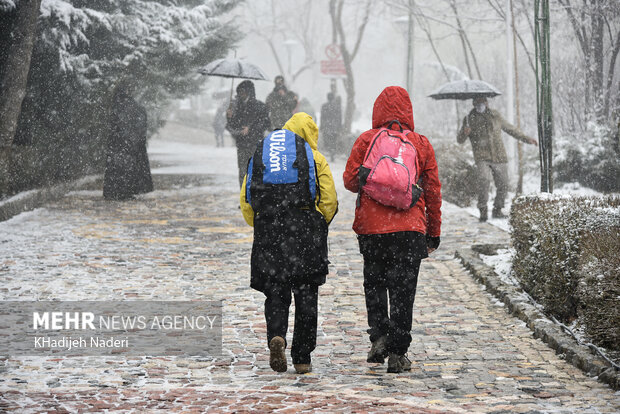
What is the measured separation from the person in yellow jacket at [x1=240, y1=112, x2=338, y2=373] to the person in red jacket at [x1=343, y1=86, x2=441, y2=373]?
266mm

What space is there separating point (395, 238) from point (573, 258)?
1.84 metres

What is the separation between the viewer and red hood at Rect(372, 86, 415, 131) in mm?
5523

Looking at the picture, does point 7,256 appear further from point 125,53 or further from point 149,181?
point 125,53

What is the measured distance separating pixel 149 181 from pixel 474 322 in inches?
405

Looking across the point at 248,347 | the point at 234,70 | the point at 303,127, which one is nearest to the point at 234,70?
the point at 234,70

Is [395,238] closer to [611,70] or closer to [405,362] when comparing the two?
[405,362]

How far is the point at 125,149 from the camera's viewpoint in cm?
1529

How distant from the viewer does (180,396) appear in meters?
4.92

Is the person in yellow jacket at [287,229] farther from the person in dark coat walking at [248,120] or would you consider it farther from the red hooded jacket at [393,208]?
the person in dark coat walking at [248,120]

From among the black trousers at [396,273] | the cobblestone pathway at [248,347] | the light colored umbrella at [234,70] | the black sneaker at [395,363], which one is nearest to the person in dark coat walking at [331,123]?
the light colored umbrella at [234,70]

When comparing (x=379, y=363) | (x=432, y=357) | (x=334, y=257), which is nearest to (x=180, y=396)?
(x=379, y=363)

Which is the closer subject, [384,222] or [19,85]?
[384,222]

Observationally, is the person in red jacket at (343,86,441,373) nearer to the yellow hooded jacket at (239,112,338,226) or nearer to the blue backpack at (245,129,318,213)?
the yellow hooded jacket at (239,112,338,226)

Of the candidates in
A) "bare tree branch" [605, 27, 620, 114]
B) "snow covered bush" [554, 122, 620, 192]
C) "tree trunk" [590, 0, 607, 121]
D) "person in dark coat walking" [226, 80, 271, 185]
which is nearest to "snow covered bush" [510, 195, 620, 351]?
"person in dark coat walking" [226, 80, 271, 185]
